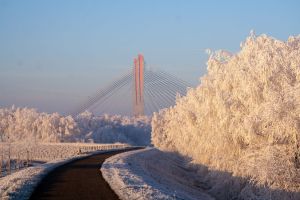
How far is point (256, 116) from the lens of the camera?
2823cm

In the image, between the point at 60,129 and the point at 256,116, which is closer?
the point at 256,116

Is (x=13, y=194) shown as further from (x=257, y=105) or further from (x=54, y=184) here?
(x=257, y=105)

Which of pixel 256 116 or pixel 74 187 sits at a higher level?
pixel 256 116

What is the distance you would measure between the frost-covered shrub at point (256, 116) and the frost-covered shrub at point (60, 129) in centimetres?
6462

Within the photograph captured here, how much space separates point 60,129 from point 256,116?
79340 mm

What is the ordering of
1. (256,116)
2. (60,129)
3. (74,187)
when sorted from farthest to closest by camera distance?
(60,129), (256,116), (74,187)

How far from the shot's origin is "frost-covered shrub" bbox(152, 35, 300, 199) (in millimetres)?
26562

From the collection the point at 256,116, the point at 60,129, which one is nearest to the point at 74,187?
the point at 256,116

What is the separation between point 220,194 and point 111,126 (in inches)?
3466

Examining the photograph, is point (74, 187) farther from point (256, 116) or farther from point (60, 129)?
point (60, 129)

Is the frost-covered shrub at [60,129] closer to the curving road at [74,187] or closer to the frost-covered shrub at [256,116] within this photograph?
the frost-covered shrub at [256,116]

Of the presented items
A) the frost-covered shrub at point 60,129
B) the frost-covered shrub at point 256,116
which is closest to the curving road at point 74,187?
the frost-covered shrub at point 256,116

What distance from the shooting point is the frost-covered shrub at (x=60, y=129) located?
103375 millimetres

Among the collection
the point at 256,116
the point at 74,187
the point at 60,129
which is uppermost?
the point at 256,116
